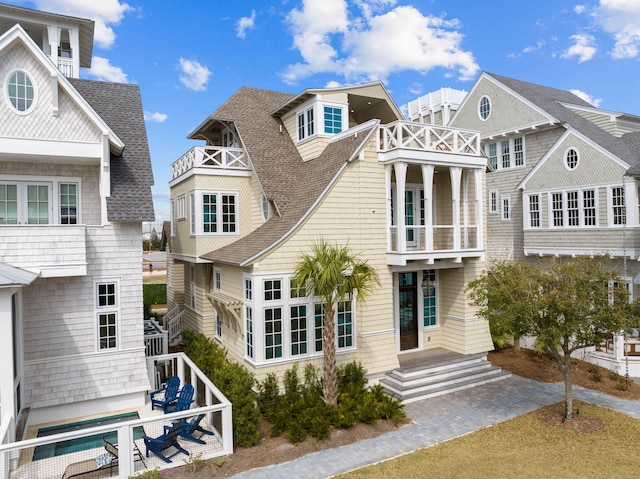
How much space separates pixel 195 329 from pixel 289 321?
24.2 feet

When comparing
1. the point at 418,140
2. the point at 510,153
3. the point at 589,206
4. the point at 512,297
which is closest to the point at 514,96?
the point at 510,153

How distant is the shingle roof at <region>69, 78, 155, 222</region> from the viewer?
13.1 meters

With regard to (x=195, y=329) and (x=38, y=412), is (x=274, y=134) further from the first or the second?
(x=38, y=412)

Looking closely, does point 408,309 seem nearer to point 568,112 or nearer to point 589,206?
point 589,206

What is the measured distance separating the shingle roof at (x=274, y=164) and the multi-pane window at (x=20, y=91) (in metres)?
6.99

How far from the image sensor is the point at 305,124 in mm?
17984

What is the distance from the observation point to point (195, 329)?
18656mm

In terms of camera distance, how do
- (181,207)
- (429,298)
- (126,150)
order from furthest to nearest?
(181,207)
(429,298)
(126,150)

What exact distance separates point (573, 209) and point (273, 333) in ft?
52.2

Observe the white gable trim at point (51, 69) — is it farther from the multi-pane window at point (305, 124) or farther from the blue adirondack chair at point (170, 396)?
the multi-pane window at point (305, 124)

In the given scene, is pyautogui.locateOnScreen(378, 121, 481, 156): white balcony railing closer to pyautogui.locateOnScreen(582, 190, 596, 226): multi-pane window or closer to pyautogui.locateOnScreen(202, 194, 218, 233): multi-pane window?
pyautogui.locateOnScreen(202, 194, 218, 233): multi-pane window

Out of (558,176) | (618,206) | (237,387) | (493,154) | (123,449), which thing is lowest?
(123,449)

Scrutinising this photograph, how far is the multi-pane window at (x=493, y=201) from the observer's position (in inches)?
1037

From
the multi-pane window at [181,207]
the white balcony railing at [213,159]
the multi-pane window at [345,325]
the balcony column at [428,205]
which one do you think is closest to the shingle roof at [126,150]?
the white balcony railing at [213,159]
